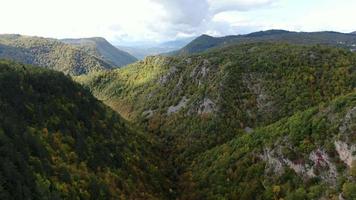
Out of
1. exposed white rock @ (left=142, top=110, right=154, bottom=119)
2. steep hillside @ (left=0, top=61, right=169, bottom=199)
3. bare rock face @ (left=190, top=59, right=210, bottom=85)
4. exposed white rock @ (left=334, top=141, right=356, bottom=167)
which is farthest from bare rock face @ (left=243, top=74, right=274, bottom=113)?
exposed white rock @ (left=334, top=141, right=356, bottom=167)

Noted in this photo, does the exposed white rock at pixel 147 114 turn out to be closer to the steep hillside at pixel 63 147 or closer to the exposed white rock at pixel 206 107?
the exposed white rock at pixel 206 107

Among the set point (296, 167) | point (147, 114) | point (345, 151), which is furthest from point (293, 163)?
point (147, 114)

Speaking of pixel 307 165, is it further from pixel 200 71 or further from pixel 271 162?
pixel 200 71

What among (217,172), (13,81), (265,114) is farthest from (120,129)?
(265,114)

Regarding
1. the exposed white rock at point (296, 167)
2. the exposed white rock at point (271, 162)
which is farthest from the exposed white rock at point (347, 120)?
the exposed white rock at point (271, 162)

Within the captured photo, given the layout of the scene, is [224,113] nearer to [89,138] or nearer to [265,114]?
[265,114]

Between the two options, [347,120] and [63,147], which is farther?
[63,147]

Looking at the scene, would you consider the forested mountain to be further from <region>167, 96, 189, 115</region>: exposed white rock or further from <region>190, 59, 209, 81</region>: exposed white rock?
<region>167, 96, 189, 115</region>: exposed white rock
